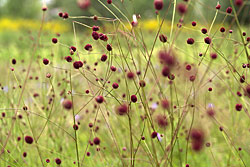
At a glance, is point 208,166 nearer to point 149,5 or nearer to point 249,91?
point 249,91

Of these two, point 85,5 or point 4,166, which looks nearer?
point 85,5

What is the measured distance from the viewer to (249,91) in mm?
860

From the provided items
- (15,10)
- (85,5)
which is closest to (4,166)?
(85,5)

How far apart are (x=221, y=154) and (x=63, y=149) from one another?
0.87 m

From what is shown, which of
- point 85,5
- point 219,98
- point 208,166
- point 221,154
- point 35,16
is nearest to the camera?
point 85,5

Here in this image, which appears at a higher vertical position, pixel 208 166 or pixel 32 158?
pixel 208 166

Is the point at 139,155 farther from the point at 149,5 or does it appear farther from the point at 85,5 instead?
the point at 149,5

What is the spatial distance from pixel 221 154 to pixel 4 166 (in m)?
1.13

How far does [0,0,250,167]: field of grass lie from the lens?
2.95 ft

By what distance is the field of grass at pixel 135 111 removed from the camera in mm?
898

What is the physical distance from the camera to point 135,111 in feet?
6.23

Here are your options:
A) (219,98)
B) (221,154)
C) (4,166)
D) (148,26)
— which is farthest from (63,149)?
(148,26)

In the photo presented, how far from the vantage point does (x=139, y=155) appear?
5.34 feet

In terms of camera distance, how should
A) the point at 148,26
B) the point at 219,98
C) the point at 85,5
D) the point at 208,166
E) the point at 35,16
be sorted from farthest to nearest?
1. the point at 35,16
2. the point at 148,26
3. the point at 219,98
4. the point at 208,166
5. the point at 85,5
